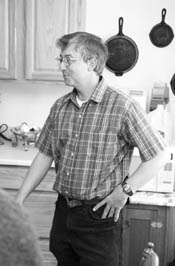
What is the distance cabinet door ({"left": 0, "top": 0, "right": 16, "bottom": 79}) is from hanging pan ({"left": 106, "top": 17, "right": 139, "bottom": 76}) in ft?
2.30

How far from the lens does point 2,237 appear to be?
0.33 metres

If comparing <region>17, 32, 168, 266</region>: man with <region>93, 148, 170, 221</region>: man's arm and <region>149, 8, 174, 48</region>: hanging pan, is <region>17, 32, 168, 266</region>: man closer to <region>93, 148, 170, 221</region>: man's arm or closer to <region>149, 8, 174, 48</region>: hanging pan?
<region>93, 148, 170, 221</region>: man's arm

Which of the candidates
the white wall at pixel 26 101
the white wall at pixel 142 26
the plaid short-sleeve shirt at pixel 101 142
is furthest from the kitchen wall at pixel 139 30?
the plaid short-sleeve shirt at pixel 101 142

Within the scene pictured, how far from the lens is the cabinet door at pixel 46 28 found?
260cm

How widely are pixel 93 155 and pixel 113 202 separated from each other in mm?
197

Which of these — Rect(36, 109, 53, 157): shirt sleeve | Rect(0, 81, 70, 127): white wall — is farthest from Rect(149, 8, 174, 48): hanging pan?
Rect(36, 109, 53, 157): shirt sleeve

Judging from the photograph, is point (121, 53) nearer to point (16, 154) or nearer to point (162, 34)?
point (162, 34)

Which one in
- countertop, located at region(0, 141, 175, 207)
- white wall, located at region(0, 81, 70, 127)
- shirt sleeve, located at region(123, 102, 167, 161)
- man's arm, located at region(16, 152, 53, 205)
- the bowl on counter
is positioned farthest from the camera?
white wall, located at region(0, 81, 70, 127)

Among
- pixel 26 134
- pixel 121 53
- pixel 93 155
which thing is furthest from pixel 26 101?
pixel 93 155

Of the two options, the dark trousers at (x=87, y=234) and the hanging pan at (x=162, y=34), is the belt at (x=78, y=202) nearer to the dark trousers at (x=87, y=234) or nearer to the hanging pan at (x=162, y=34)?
the dark trousers at (x=87, y=234)

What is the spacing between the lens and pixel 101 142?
59.7 inches

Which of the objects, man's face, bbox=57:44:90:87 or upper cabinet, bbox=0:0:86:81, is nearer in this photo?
man's face, bbox=57:44:90:87

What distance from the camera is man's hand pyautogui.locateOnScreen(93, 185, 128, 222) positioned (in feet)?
4.96

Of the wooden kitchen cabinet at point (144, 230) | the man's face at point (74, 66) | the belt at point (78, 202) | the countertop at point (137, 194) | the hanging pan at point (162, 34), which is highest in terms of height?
the hanging pan at point (162, 34)
